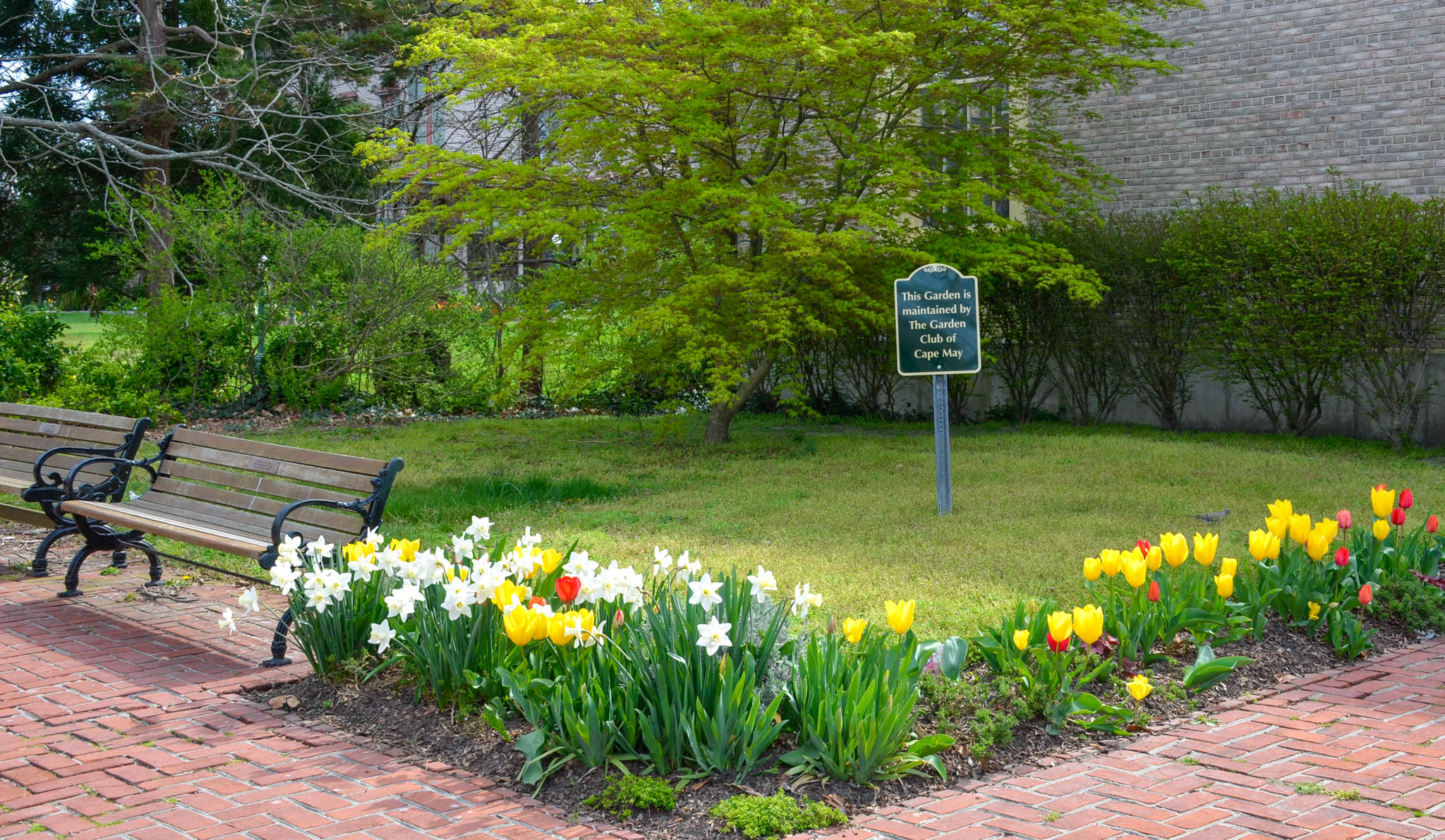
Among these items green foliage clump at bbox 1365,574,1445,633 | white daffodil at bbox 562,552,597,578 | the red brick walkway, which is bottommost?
the red brick walkway

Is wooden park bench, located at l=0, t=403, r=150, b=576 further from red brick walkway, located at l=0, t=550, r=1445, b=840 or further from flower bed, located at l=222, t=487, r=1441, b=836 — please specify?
flower bed, located at l=222, t=487, r=1441, b=836

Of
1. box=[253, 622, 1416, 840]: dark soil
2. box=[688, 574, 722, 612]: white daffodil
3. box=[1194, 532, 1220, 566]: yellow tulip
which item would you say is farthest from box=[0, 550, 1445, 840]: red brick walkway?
box=[688, 574, 722, 612]: white daffodil

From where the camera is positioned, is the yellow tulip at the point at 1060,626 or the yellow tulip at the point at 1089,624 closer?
the yellow tulip at the point at 1060,626

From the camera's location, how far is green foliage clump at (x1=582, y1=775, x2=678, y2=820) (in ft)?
11.7

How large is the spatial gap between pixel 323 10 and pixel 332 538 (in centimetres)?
1513

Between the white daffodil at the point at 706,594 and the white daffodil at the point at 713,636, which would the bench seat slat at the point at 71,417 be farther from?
the white daffodil at the point at 713,636

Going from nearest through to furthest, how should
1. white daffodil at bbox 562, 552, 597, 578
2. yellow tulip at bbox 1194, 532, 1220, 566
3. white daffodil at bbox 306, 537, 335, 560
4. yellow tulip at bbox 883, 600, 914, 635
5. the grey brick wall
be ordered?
yellow tulip at bbox 883, 600, 914, 635, white daffodil at bbox 562, 552, 597, 578, white daffodil at bbox 306, 537, 335, 560, yellow tulip at bbox 1194, 532, 1220, 566, the grey brick wall

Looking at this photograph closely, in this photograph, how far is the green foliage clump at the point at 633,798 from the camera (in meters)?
3.58

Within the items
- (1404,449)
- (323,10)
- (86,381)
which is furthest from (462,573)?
(323,10)

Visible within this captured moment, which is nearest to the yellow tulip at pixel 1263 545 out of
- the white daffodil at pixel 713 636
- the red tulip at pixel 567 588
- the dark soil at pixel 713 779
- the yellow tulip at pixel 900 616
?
the dark soil at pixel 713 779

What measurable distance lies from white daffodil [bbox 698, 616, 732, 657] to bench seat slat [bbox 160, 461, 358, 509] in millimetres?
2608

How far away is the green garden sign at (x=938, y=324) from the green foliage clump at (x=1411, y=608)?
12.6 feet

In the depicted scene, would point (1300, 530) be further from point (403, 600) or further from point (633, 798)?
point (403, 600)

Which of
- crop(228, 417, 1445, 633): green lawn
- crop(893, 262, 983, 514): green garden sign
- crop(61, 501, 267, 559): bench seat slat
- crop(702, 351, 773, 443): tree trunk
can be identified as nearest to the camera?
crop(61, 501, 267, 559): bench seat slat
